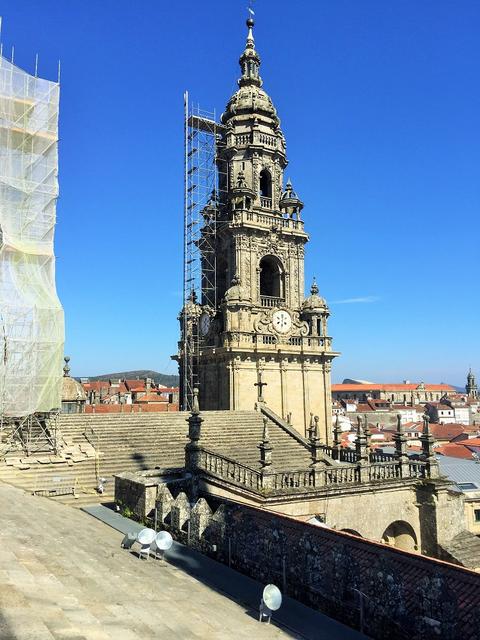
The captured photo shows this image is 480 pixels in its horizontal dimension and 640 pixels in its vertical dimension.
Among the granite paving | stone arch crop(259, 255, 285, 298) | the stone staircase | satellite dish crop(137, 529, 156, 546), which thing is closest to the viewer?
the granite paving

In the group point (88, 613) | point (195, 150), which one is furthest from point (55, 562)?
point (195, 150)

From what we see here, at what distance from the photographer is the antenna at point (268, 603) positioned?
29.3ft

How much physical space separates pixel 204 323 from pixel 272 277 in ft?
21.8

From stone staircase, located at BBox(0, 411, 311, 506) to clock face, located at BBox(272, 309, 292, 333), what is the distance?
8182 mm

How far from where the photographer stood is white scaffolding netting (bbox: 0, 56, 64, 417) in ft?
78.5

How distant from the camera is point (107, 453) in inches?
917

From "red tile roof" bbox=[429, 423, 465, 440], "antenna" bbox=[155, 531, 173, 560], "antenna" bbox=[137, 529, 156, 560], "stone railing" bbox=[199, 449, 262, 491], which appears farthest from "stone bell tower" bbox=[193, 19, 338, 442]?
"red tile roof" bbox=[429, 423, 465, 440]

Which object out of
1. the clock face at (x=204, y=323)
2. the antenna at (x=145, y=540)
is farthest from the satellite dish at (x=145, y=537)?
the clock face at (x=204, y=323)

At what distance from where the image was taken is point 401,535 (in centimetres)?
2400

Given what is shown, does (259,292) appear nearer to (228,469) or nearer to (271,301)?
(271,301)

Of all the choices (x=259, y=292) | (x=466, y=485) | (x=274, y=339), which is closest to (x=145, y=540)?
(x=274, y=339)

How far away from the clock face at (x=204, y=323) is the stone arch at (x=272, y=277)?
5043mm

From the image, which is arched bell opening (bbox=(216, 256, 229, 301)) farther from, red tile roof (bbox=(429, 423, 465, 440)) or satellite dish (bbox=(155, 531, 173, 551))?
red tile roof (bbox=(429, 423, 465, 440))

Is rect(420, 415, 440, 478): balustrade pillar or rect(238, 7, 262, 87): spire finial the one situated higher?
rect(238, 7, 262, 87): spire finial
